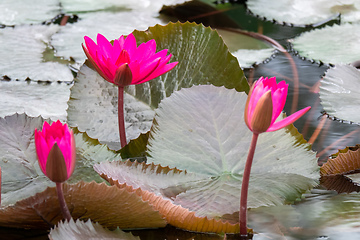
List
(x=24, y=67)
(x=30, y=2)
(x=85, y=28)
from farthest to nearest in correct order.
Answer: (x=30, y=2)
(x=85, y=28)
(x=24, y=67)

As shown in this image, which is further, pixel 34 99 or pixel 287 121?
pixel 34 99

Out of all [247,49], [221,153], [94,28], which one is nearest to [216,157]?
[221,153]

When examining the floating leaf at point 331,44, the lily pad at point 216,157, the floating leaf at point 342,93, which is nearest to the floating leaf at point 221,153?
the lily pad at point 216,157

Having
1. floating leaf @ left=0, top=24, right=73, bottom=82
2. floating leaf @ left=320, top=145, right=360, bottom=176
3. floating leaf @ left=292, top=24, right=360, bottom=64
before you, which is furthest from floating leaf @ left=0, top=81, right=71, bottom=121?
floating leaf @ left=292, top=24, right=360, bottom=64

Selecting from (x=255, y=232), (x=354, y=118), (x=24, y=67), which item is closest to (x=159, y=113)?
(x=255, y=232)

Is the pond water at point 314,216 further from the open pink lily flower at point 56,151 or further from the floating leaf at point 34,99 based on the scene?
the floating leaf at point 34,99

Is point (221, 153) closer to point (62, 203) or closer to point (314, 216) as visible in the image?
point (314, 216)

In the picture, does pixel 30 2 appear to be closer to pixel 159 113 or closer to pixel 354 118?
pixel 159 113
